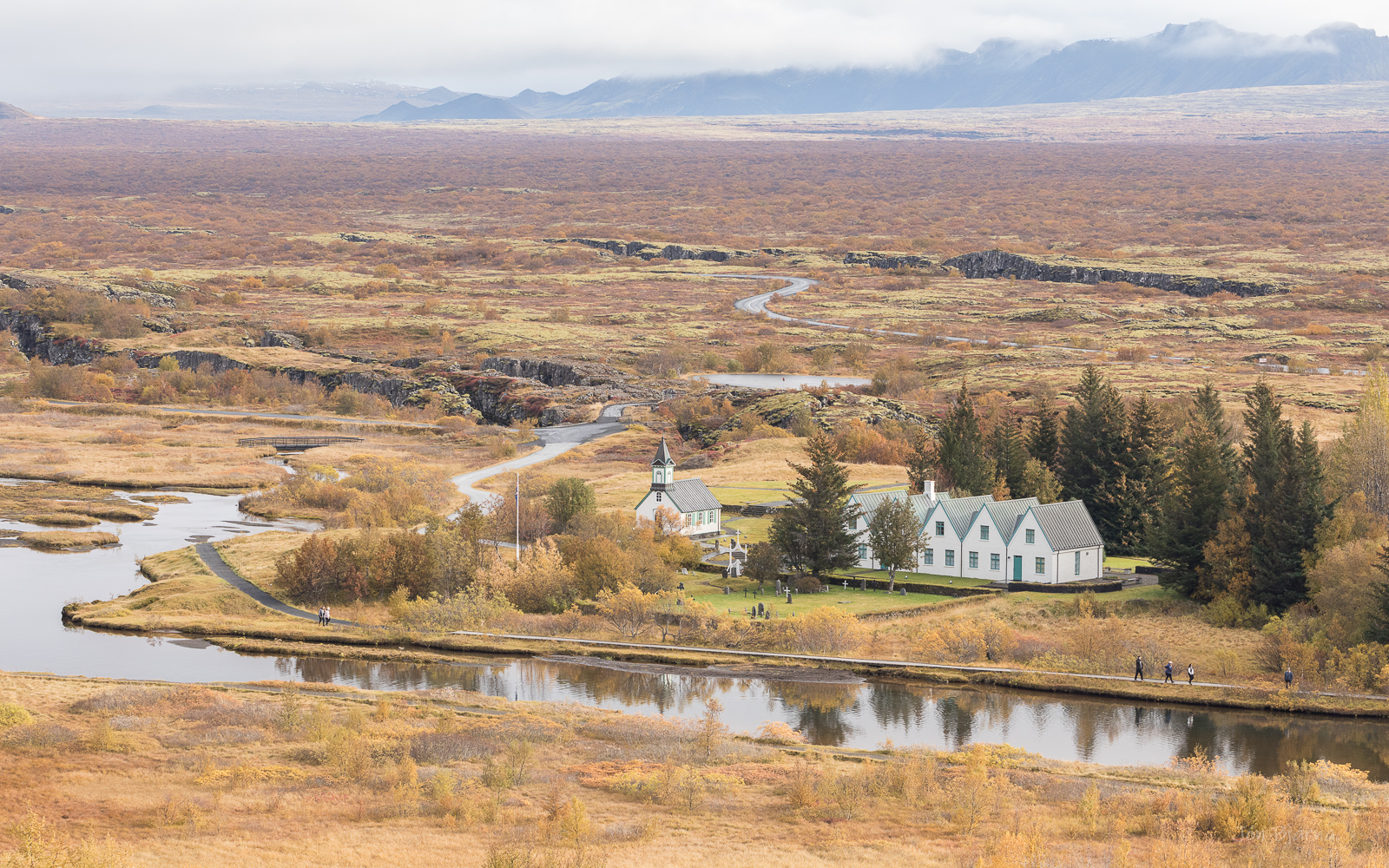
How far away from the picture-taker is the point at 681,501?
225 ft

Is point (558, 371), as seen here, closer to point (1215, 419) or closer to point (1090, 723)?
point (1215, 419)

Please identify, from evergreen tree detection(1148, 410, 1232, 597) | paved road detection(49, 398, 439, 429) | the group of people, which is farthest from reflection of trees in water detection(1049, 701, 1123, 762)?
paved road detection(49, 398, 439, 429)

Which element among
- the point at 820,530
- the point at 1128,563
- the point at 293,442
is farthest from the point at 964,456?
the point at 293,442

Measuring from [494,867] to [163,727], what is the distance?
20297 millimetres

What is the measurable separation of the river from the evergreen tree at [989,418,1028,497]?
23.2 meters

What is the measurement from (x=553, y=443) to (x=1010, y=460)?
4595 cm

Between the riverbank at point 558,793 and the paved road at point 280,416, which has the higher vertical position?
the riverbank at point 558,793

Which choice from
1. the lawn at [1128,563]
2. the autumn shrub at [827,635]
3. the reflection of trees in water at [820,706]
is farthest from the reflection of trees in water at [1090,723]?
the lawn at [1128,563]

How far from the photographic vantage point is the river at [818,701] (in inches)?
1692

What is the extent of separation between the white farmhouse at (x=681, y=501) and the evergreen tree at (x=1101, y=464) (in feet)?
58.6

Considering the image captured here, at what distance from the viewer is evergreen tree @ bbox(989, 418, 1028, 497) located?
232 feet

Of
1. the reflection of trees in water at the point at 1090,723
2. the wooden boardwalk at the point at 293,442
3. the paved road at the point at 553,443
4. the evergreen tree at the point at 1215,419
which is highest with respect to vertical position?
the evergreen tree at the point at 1215,419

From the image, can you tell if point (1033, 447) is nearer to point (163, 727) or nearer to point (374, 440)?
point (163, 727)

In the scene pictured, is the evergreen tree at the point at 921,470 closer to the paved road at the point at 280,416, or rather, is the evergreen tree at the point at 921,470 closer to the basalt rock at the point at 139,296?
the paved road at the point at 280,416
